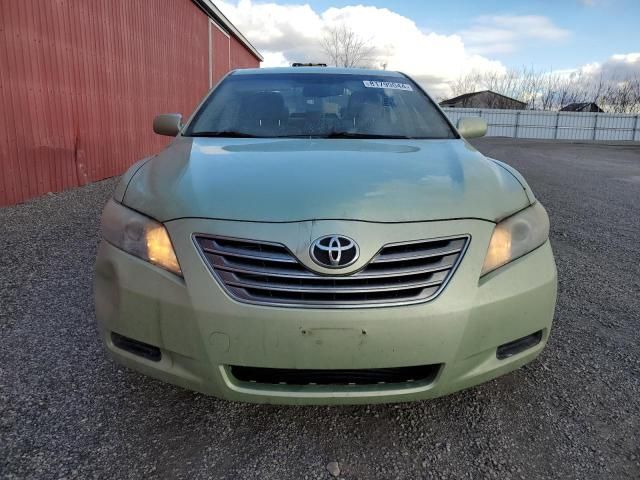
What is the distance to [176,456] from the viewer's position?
1.84 meters

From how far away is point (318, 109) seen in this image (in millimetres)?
3059

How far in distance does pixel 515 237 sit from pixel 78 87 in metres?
7.37

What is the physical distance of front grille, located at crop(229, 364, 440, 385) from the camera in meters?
1.73

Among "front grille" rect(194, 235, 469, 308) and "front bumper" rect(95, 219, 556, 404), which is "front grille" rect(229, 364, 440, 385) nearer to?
"front bumper" rect(95, 219, 556, 404)

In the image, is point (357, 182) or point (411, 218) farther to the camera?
point (357, 182)

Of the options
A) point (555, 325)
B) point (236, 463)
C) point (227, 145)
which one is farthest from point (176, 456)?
point (555, 325)

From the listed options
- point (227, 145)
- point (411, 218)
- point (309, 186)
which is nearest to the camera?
point (411, 218)

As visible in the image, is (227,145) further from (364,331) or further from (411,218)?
(364,331)

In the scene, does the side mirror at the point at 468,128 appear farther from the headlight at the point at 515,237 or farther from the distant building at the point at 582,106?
the distant building at the point at 582,106

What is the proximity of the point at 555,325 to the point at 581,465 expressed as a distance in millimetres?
1297

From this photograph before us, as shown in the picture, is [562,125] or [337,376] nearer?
[337,376]

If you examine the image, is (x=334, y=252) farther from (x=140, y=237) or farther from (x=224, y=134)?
(x=224, y=134)

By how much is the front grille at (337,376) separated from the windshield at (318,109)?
1451mm

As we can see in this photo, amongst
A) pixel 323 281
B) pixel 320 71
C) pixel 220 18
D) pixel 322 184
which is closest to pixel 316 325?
pixel 323 281
